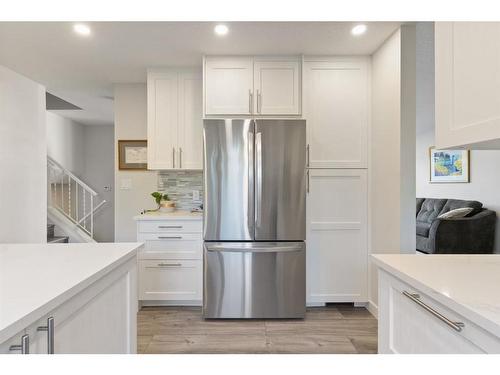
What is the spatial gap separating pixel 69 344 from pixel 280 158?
2037 millimetres

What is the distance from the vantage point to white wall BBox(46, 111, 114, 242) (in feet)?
20.1

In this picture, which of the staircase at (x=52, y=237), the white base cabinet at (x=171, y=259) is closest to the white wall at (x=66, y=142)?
the staircase at (x=52, y=237)

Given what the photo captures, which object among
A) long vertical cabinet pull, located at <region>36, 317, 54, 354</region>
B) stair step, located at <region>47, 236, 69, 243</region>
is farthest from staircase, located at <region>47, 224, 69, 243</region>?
long vertical cabinet pull, located at <region>36, 317, 54, 354</region>

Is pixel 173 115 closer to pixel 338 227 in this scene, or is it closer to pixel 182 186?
pixel 182 186

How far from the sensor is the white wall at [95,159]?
6129mm

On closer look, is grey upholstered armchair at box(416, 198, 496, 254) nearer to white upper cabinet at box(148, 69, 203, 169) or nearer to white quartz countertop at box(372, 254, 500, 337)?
white upper cabinet at box(148, 69, 203, 169)

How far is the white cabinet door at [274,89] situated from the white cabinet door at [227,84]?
7 centimetres

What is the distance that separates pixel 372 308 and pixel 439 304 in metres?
2.20

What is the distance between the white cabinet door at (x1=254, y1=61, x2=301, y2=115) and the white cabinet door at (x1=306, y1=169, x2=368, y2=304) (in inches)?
24.7

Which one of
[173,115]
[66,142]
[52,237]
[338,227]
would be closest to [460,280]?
[338,227]

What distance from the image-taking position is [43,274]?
103cm

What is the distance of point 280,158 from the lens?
8.98 feet
